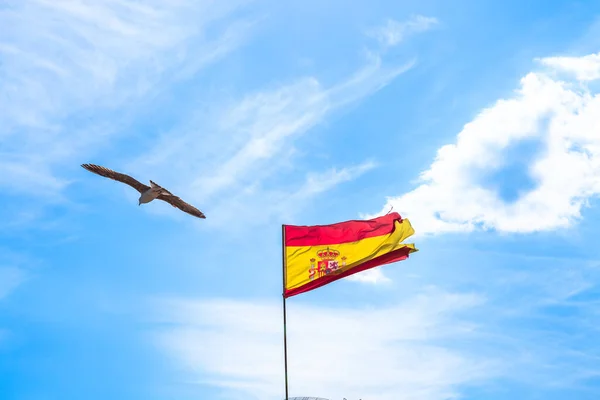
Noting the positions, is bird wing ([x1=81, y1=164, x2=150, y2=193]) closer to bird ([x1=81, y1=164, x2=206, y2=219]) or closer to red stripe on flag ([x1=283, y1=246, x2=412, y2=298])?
bird ([x1=81, y1=164, x2=206, y2=219])

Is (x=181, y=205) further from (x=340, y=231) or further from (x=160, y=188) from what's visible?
(x=340, y=231)

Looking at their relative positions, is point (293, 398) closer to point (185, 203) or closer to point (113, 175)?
point (185, 203)

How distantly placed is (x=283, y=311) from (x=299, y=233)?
13.9 ft

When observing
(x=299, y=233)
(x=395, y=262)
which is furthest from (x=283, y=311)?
(x=395, y=262)

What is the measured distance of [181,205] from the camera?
32781 millimetres

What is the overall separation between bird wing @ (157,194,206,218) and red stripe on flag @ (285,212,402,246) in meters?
5.19

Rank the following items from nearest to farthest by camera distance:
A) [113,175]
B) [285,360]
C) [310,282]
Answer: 1. [285,360]
2. [310,282]
3. [113,175]

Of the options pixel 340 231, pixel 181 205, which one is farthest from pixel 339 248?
pixel 181 205

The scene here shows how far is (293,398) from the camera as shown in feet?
141

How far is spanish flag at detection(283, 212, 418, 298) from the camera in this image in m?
30.2

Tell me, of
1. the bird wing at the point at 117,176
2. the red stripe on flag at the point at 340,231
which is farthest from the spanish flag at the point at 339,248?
the bird wing at the point at 117,176

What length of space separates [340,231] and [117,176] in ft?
39.2

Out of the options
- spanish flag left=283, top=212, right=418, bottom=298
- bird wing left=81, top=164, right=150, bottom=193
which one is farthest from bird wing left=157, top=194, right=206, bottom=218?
spanish flag left=283, top=212, right=418, bottom=298

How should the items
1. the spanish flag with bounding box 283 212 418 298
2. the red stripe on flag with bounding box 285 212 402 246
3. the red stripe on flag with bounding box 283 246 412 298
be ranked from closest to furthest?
1. the red stripe on flag with bounding box 283 246 412 298
2. the spanish flag with bounding box 283 212 418 298
3. the red stripe on flag with bounding box 285 212 402 246
